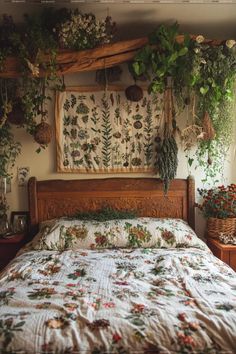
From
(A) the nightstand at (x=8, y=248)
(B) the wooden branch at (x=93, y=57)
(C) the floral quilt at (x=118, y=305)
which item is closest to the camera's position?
(C) the floral quilt at (x=118, y=305)

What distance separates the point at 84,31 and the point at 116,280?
1.90 meters

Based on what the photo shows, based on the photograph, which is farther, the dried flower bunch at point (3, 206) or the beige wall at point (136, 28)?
the dried flower bunch at point (3, 206)

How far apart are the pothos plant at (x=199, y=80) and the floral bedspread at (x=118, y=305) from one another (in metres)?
1.10

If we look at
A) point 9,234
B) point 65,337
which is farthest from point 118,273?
point 9,234

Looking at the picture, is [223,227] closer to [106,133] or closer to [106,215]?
[106,215]

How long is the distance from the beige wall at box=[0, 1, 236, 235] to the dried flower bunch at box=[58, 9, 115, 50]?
0.13 metres

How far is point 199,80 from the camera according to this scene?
261 cm

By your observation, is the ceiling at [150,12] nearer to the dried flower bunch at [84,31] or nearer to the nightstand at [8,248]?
the dried flower bunch at [84,31]

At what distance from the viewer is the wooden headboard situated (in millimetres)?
2980

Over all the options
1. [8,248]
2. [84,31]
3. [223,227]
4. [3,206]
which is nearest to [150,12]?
[84,31]

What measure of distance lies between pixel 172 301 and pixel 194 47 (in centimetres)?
196

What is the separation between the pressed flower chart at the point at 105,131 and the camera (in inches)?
116

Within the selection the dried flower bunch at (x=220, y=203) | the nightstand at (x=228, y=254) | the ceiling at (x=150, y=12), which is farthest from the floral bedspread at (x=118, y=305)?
the ceiling at (x=150, y=12)

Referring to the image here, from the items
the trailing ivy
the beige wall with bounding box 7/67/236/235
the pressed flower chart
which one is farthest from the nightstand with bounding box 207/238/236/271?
the trailing ivy
